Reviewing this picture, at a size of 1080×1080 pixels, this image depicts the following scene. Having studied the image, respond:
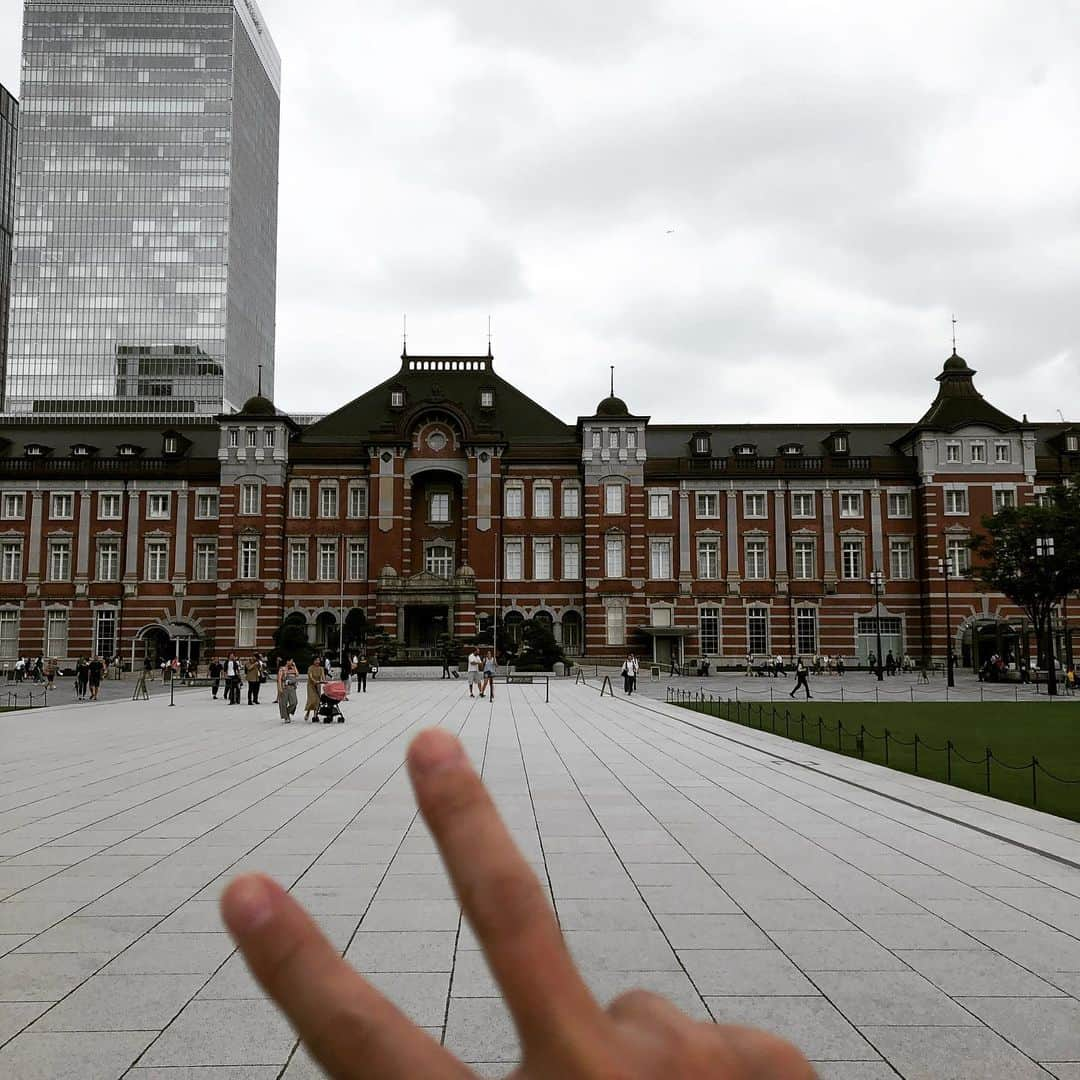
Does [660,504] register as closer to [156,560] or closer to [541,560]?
[541,560]

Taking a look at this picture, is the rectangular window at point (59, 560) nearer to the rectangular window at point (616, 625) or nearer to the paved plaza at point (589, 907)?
the rectangular window at point (616, 625)

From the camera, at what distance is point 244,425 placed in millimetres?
59312

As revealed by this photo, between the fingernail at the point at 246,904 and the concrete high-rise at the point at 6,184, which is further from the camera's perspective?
the concrete high-rise at the point at 6,184

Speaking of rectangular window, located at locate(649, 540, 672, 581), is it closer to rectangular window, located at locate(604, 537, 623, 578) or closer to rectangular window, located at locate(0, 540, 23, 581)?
rectangular window, located at locate(604, 537, 623, 578)

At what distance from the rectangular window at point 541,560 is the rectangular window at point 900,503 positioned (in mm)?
20937

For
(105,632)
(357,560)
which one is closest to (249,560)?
(357,560)

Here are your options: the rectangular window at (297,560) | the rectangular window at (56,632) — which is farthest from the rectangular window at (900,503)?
the rectangular window at (56,632)

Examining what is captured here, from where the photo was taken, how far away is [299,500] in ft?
196

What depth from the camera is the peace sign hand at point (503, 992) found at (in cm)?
80

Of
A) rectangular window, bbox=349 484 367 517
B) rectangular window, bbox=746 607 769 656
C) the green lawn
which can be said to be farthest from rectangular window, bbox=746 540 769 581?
the green lawn

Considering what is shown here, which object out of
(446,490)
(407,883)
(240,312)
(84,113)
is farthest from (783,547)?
(84,113)

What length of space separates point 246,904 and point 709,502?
60.6m

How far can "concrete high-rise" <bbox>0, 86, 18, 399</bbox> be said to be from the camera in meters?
130

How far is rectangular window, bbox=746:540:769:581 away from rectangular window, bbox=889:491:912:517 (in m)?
7.93
